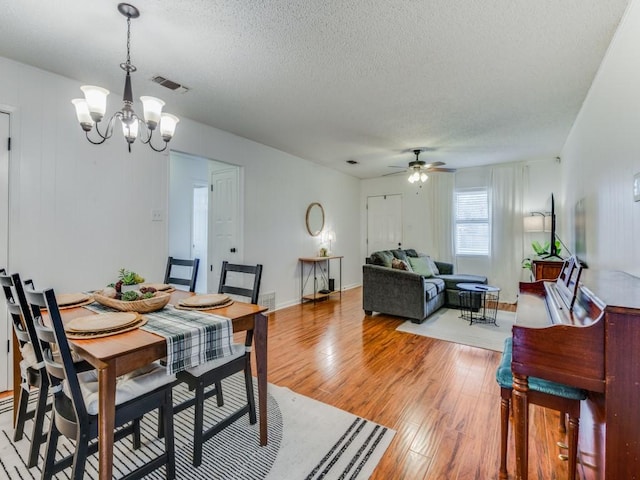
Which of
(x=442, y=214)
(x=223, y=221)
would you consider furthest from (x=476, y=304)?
(x=223, y=221)

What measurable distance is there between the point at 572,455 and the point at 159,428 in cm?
214

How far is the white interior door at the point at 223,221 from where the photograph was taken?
4.42 metres

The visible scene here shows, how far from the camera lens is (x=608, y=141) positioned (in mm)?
2195

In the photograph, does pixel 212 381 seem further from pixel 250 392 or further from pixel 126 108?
pixel 126 108

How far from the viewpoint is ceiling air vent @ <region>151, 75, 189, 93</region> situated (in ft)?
8.69

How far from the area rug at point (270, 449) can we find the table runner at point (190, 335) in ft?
2.13

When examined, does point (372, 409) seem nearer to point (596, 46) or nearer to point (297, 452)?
point (297, 452)

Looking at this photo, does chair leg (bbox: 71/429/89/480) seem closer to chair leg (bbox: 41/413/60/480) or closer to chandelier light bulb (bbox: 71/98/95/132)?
chair leg (bbox: 41/413/60/480)

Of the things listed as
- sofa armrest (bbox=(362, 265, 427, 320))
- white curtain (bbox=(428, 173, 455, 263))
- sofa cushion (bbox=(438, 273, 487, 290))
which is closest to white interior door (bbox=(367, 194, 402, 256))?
white curtain (bbox=(428, 173, 455, 263))

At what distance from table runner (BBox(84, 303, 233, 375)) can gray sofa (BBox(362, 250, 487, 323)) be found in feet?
10.3

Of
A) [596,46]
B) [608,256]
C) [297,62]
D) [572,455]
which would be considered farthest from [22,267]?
[596,46]

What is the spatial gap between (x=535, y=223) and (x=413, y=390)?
3945 millimetres

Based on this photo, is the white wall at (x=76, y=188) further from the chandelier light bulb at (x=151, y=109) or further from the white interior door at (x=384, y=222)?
the white interior door at (x=384, y=222)

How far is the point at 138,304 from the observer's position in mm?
1660
